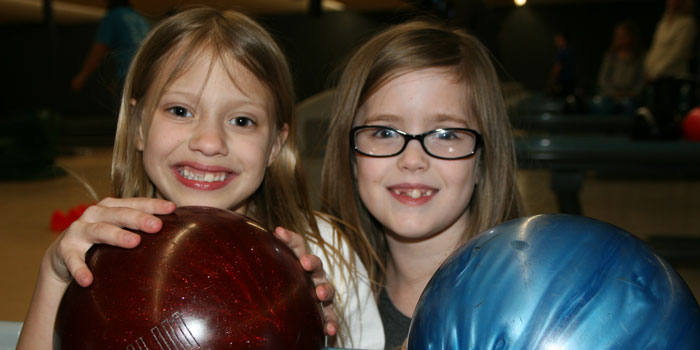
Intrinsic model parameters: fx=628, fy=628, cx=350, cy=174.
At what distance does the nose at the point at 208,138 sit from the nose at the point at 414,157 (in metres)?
0.42

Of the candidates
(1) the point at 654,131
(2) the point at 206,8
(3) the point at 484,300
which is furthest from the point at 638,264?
(1) the point at 654,131

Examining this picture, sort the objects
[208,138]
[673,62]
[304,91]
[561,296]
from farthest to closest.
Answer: [304,91]
[673,62]
[208,138]
[561,296]

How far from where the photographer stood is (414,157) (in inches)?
59.0

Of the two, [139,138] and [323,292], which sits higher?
[139,138]

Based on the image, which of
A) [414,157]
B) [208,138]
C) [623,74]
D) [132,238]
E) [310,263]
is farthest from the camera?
[623,74]

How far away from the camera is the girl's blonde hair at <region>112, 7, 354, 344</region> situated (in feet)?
4.83

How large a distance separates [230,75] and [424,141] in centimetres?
48

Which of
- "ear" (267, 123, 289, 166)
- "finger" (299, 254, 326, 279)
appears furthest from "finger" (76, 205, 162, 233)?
"ear" (267, 123, 289, 166)

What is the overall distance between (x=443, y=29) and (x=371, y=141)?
392mm

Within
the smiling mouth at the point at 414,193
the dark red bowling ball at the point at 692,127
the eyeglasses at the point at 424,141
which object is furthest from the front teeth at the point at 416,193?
the dark red bowling ball at the point at 692,127

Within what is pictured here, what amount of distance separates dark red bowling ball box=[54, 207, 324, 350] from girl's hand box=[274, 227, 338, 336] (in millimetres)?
93

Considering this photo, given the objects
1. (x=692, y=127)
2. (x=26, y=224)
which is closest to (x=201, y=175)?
(x=692, y=127)

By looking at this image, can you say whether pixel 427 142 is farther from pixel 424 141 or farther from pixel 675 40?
pixel 675 40

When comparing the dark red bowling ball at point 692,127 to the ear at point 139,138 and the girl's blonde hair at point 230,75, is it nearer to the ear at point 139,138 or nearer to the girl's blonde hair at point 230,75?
the girl's blonde hair at point 230,75
